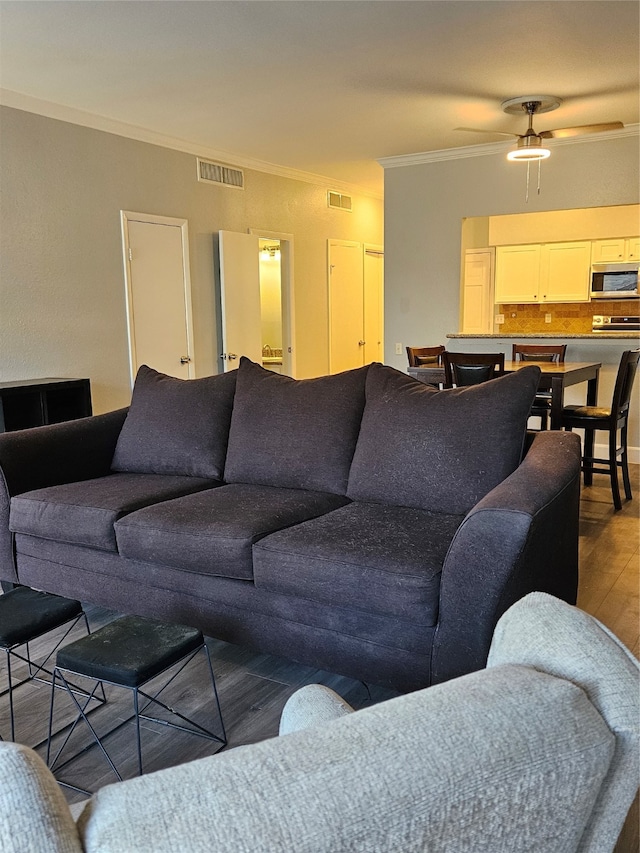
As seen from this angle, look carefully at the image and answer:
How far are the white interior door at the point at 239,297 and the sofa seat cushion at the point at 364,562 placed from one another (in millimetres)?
4245

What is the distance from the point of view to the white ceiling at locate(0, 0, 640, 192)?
11.3 feet

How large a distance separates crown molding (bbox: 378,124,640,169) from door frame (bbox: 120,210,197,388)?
2125mm

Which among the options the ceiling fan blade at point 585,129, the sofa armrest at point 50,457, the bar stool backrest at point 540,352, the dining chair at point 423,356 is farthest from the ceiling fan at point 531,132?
the sofa armrest at point 50,457

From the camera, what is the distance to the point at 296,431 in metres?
2.96

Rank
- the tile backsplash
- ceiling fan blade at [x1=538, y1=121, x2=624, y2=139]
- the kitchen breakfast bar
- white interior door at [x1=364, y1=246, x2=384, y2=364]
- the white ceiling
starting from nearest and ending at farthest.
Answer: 1. the white ceiling
2. ceiling fan blade at [x1=538, y1=121, x2=624, y2=139]
3. the kitchen breakfast bar
4. the tile backsplash
5. white interior door at [x1=364, y1=246, x2=384, y2=364]

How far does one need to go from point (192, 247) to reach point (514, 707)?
6.06 meters

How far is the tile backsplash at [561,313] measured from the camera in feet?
26.4

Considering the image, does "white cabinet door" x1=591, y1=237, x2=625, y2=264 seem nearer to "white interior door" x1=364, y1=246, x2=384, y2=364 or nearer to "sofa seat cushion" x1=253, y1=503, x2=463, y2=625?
"white interior door" x1=364, y1=246, x2=384, y2=364

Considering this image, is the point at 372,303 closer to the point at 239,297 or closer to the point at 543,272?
the point at 543,272

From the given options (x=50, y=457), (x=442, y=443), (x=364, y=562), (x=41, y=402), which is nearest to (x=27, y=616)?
(x=364, y=562)

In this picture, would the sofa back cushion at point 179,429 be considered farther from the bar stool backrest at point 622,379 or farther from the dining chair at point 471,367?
the bar stool backrest at point 622,379

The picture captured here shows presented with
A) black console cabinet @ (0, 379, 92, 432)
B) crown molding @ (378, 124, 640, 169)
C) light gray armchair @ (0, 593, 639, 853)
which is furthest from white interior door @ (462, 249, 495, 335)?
light gray armchair @ (0, 593, 639, 853)

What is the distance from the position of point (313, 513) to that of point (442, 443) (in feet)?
1.84

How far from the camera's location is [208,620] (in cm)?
248
